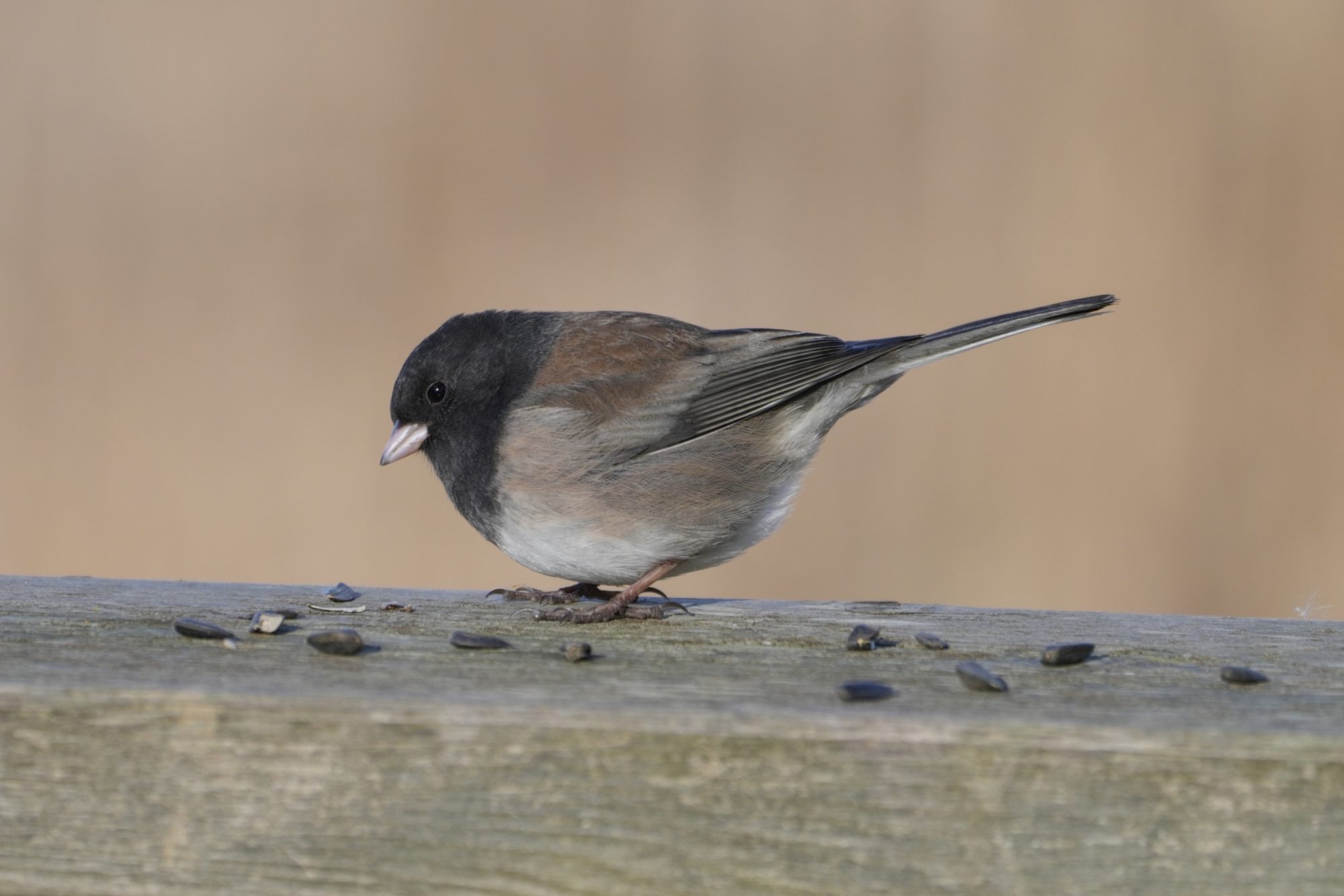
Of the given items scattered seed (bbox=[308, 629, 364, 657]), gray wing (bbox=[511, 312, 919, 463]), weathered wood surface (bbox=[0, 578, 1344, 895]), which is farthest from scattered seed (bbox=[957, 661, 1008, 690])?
gray wing (bbox=[511, 312, 919, 463])

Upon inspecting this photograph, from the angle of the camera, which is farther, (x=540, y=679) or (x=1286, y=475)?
(x=1286, y=475)

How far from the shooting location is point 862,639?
192cm

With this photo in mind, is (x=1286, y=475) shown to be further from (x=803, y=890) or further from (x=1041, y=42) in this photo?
(x=803, y=890)

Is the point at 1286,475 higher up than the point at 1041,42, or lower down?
lower down

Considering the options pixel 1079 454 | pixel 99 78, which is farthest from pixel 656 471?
pixel 99 78

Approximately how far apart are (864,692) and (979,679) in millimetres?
196

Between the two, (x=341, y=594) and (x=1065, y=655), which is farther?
(x=341, y=594)

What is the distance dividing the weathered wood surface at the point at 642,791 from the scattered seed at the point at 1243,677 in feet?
0.61

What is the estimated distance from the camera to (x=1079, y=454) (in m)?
4.29

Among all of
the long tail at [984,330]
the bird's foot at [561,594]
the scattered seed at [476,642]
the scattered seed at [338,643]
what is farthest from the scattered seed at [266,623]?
the long tail at [984,330]

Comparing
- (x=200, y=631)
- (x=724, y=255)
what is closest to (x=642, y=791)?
(x=200, y=631)

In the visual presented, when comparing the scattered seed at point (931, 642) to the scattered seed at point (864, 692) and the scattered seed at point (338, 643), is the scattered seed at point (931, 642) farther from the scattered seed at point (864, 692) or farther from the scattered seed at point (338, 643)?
the scattered seed at point (338, 643)

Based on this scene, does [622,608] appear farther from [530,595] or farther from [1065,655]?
[1065,655]

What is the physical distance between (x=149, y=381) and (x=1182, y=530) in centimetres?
354
